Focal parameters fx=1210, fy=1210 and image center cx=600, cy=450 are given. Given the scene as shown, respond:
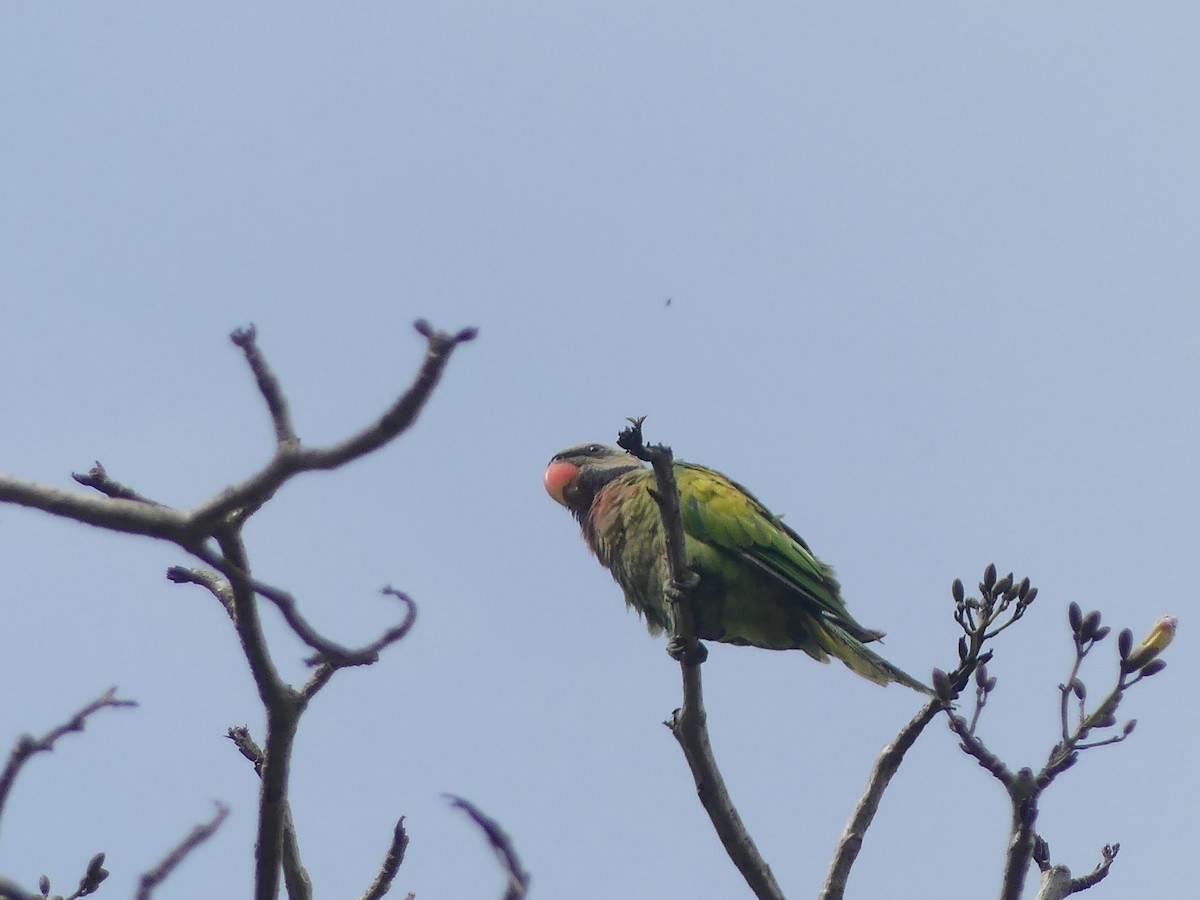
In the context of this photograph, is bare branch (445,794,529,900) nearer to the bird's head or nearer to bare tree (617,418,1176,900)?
bare tree (617,418,1176,900)

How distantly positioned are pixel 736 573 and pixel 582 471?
182 cm

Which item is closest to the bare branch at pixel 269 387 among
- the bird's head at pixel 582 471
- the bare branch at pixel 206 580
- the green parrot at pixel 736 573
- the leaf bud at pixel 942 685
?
the bare branch at pixel 206 580

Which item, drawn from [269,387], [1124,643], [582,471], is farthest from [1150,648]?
[582,471]

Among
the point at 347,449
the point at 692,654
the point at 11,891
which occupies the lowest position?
the point at 11,891

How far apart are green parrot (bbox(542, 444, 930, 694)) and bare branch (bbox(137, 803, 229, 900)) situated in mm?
3260

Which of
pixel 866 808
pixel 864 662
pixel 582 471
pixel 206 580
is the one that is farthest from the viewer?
pixel 582 471

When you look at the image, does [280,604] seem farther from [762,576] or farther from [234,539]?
[762,576]

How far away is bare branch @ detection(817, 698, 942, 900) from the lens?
5074 mm

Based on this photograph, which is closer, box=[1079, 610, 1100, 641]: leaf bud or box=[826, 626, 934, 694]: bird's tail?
box=[1079, 610, 1100, 641]: leaf bud

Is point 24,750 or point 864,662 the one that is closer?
point 24,750

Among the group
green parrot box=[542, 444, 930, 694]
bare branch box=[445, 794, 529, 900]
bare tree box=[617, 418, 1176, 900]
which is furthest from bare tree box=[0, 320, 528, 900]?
green parrot box=[542, 444, 930, 694]

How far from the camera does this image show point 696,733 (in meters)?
5.35

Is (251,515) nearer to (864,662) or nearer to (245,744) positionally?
(245,744)

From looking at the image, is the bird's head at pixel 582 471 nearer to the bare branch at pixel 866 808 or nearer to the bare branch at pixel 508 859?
the bare branch at pixel 866 808
